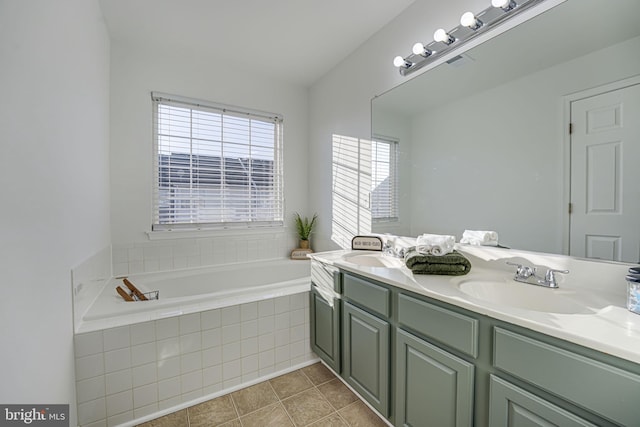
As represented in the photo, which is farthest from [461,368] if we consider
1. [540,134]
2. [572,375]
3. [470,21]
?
[470,21]

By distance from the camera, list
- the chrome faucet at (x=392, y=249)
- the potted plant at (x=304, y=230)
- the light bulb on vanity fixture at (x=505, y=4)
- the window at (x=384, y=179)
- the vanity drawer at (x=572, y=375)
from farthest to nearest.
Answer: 1. the potted plant at (x=304, y=230)
2. the window at (x=384, y=179)
3. the chrome faucet at (x=392, y=249)
4. the light bulb on vanity fixture at (x=505, y=4)
5. the vanity drawer at (x=572, y=375)

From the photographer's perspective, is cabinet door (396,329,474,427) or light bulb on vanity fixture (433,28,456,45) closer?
cabinet door (396,329,474,427)

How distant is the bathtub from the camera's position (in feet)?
5.28

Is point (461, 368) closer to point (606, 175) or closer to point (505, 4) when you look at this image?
point (606, 175)

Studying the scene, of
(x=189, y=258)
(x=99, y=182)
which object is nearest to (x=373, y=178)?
(x=189, y=258)

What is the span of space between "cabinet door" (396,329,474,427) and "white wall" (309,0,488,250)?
1.66 m

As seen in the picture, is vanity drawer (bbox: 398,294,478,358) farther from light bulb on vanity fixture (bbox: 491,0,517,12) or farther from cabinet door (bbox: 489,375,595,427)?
light bulb on vanity fixture (bbox: 491,0,517,12)

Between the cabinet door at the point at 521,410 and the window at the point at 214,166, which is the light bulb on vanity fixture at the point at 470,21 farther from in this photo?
the window at the point at 214,166

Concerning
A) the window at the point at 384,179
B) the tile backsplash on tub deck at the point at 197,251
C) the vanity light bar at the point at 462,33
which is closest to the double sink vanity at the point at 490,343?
the window at the point at 384,179

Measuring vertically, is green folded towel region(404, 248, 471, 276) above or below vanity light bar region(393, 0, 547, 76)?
below

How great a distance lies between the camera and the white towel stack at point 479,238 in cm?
154

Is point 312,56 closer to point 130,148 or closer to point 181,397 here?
point 130,148

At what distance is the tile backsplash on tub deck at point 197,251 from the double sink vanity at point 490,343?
145 cm

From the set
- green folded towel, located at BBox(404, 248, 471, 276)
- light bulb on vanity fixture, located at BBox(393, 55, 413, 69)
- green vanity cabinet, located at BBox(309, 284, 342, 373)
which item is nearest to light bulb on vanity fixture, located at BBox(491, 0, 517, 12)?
light bulb on vanity fixture, located at BBox(393, 55, 413, 69)
